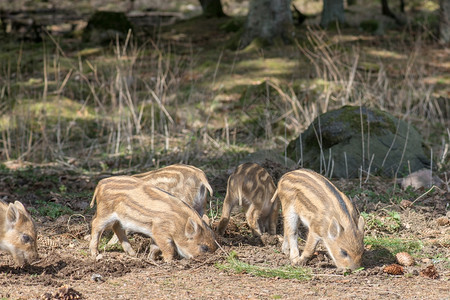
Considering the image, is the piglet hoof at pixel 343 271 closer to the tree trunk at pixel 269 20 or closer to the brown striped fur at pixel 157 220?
the brown striped fur at pixel 157 220

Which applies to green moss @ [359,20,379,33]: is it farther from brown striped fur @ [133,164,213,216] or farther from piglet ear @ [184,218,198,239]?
piglet ear @ [184,218,198,239]

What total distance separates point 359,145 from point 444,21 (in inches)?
375

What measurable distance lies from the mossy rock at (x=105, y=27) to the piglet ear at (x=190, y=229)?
12.4m

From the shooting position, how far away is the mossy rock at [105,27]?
55.9ft

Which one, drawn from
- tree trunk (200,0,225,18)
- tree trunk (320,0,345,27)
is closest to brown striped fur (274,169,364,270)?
tree trunk (320,0,345,27)

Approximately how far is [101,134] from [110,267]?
5.55 meters

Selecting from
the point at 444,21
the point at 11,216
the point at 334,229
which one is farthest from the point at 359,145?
the point at 444,21

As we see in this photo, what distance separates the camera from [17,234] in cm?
520

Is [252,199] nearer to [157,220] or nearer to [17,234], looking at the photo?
[157,220]

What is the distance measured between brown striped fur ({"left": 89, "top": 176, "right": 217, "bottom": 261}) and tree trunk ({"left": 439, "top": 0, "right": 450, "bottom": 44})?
43.7ft

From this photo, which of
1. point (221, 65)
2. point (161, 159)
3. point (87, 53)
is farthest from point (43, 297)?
point (87, 53)

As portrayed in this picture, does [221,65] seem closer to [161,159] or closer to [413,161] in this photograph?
[161,159]

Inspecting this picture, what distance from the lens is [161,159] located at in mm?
9320

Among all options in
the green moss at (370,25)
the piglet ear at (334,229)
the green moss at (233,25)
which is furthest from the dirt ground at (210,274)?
the green moss at (370,25)
